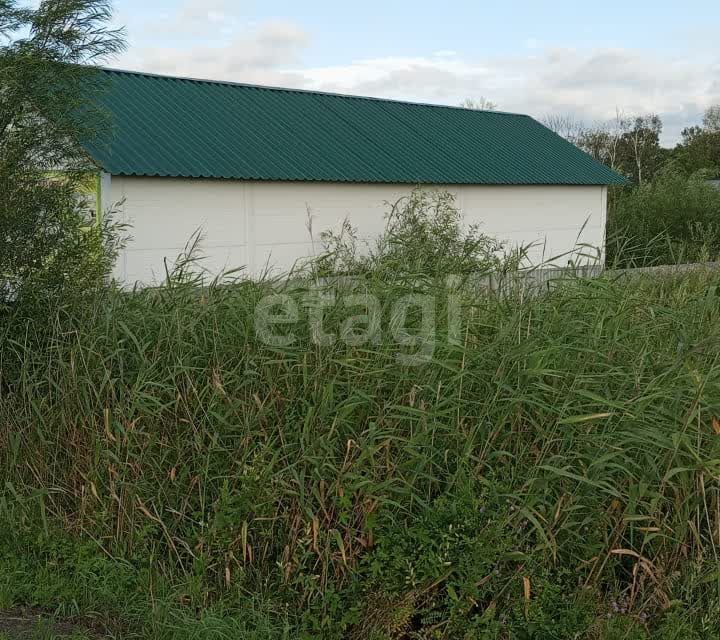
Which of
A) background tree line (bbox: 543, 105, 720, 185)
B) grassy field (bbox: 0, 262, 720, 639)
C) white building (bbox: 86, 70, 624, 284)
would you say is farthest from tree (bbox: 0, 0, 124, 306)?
background tree line (bbox: 543, 105, 720, 185)

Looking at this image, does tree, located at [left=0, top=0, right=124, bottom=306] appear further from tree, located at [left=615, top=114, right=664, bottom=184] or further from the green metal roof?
tree, located at [left=615, top=114, right=664, bottom=184]

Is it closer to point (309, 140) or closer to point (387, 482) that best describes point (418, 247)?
point (387, 482)

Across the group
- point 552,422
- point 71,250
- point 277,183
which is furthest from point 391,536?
point 277,183

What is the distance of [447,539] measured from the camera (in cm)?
445

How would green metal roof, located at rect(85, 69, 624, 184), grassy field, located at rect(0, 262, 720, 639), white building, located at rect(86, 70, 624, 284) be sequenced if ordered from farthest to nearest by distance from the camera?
green metal roof, located at rect(85, 69, 624, 184), white building, located at rect(86, 70, 624, 284), grassy field, located at rect(0, 262, 720, 639)

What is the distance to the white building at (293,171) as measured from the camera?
15703 millimetres

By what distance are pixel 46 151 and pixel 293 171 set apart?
10.6m

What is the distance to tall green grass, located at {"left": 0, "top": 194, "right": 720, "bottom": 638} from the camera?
4.46 meters

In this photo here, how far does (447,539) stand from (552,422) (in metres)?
0.97

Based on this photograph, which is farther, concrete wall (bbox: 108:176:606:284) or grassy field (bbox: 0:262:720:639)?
concrete wall (bbox: 108:176:606:284)

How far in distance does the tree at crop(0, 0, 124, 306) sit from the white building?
5083 mm

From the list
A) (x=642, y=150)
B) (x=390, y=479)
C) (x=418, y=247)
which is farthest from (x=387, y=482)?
(x=642, y=150)

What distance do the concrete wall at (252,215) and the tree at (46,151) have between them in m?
5.30

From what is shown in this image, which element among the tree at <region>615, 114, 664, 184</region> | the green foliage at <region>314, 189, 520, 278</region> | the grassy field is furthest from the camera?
the tree at <region>615, 114, 664, 184</region>
